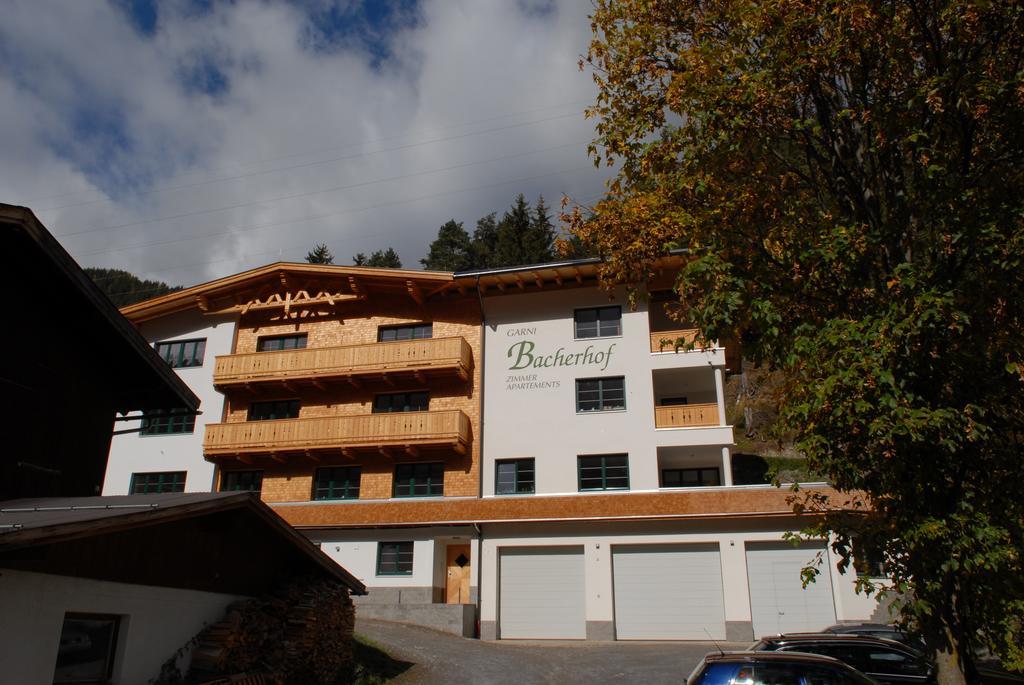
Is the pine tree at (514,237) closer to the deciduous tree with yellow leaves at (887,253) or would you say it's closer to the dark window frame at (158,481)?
the dark window frame at (158,481)

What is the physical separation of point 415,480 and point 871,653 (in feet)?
64.1

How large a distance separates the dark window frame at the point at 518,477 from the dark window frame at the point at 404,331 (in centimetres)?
655

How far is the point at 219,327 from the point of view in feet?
118

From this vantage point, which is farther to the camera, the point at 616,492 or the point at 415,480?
the point at 415,480

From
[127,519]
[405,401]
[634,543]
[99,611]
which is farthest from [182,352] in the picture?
[127,519]

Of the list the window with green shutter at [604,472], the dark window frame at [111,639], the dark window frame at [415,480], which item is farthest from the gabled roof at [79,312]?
the window with green shutter at [604,472]

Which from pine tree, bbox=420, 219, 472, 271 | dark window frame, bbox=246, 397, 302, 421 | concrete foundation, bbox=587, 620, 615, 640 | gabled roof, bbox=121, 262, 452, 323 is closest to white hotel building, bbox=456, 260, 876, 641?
concrete foundation, bbox=587, 620, 615, 640

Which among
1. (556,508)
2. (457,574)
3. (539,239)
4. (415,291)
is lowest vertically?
(457,574)

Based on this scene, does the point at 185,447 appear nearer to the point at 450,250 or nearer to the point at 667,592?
the point at 667,592

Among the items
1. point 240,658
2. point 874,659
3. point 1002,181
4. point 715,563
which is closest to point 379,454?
point 715,563

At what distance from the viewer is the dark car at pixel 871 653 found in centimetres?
1489

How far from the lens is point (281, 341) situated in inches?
1394

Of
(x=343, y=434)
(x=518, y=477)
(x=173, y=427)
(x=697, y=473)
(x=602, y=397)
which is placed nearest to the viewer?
(x=518, y=477)

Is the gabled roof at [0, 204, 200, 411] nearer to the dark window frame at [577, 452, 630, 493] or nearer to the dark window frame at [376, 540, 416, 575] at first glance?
the dark window frame at [376, 540, 416, 575]
